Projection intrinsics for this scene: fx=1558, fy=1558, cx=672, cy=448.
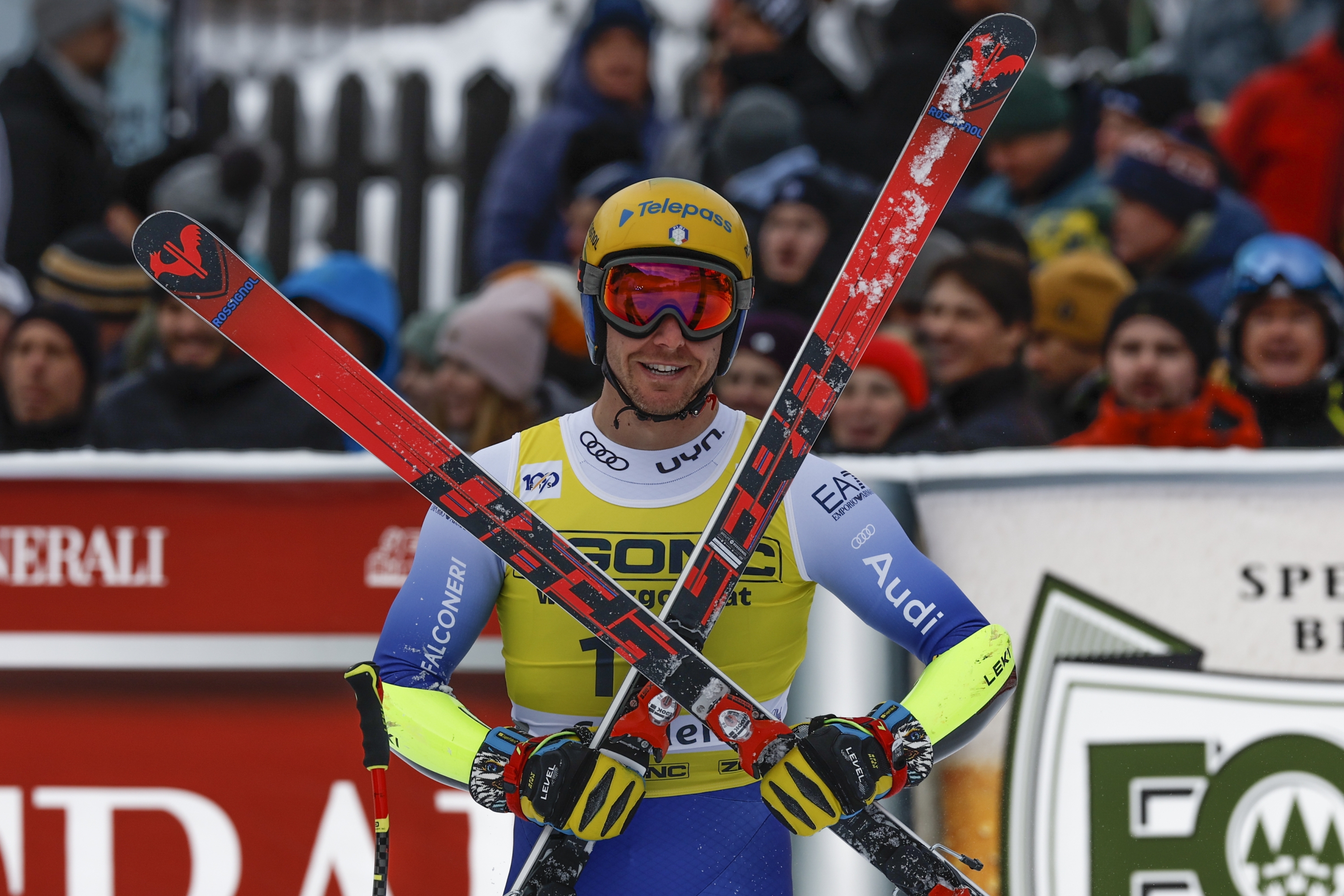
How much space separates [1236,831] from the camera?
13.0 ft

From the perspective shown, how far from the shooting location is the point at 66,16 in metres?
6.86

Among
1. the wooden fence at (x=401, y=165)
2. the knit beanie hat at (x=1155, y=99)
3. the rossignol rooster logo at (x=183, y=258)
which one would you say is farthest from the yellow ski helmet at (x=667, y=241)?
the wooden fence at (x=401, y=165)

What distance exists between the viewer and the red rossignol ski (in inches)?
113

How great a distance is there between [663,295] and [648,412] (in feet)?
0.76

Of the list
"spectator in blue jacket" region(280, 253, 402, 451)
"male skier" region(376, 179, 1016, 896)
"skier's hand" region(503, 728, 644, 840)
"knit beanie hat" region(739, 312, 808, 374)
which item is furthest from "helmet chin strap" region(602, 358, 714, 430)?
"spectator in blue jacket" region(280, 253, 402, 451)

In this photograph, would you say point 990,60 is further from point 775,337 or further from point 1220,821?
point 1220,821

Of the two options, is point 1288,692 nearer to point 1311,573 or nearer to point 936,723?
point 1311,573

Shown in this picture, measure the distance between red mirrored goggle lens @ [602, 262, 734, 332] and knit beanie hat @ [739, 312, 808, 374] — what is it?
1.94 m

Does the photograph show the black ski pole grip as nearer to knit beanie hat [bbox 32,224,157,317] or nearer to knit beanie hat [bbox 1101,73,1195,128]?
knit beanie hat [bbox 32,224,157,317]

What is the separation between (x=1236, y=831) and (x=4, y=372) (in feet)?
13.1

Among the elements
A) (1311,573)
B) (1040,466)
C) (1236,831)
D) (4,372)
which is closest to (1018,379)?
(1040,466)

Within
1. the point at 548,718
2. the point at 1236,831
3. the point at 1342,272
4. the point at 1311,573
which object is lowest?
the point at 1236,831

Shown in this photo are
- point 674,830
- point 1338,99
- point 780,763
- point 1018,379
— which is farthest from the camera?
point 1338,99

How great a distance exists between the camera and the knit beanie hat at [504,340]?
488 centimetres
